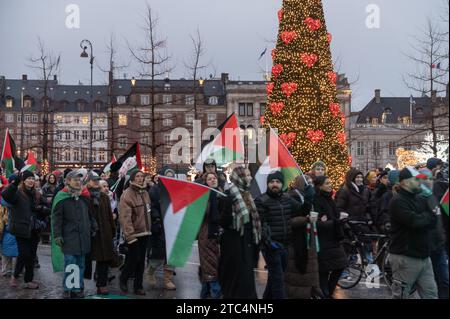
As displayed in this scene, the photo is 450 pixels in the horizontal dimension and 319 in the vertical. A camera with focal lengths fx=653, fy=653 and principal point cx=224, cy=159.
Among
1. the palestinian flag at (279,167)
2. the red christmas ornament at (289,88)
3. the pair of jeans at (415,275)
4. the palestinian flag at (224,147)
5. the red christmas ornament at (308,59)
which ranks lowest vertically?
the pair of jeans at (415,275)

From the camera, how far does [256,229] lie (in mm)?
7969

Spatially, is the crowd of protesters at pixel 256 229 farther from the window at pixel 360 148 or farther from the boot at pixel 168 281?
the window at pixel 360 148

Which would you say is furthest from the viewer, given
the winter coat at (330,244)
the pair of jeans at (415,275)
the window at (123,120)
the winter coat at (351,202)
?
the window at (123,120)

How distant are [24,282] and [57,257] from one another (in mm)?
1216

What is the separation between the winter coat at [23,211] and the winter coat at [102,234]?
3.87 ft

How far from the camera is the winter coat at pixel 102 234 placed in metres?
9.94

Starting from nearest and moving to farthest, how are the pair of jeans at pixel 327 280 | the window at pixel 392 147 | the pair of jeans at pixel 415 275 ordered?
the pair of jeans at pixel 415 275
the pair of jeans at pixel 327 280
the window at pixel 392 147

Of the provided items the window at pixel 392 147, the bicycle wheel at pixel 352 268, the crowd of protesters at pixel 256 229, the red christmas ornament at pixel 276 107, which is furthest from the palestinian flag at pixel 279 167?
the window at pixel 392 147

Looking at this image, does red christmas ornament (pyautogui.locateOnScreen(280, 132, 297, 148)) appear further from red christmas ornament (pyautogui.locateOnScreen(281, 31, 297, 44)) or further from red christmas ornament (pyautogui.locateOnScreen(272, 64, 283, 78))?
red christmas ornament (pyautogui.locateOnScreen(281, 31, 297, 44))

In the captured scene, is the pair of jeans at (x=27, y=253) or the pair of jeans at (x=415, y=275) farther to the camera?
the pair of jeans at (x=27, y=253)

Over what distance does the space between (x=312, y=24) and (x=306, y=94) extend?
2.34 metres

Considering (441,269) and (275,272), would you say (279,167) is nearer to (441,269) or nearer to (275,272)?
(275,272)

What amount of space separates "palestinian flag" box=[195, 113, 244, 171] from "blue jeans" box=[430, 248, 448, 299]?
3.24m

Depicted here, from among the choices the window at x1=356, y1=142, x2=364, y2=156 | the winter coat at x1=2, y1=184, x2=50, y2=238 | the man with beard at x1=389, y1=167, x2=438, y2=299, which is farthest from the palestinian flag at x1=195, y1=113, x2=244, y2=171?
the window at x1=356, y1=142, x2=364, y2=156
